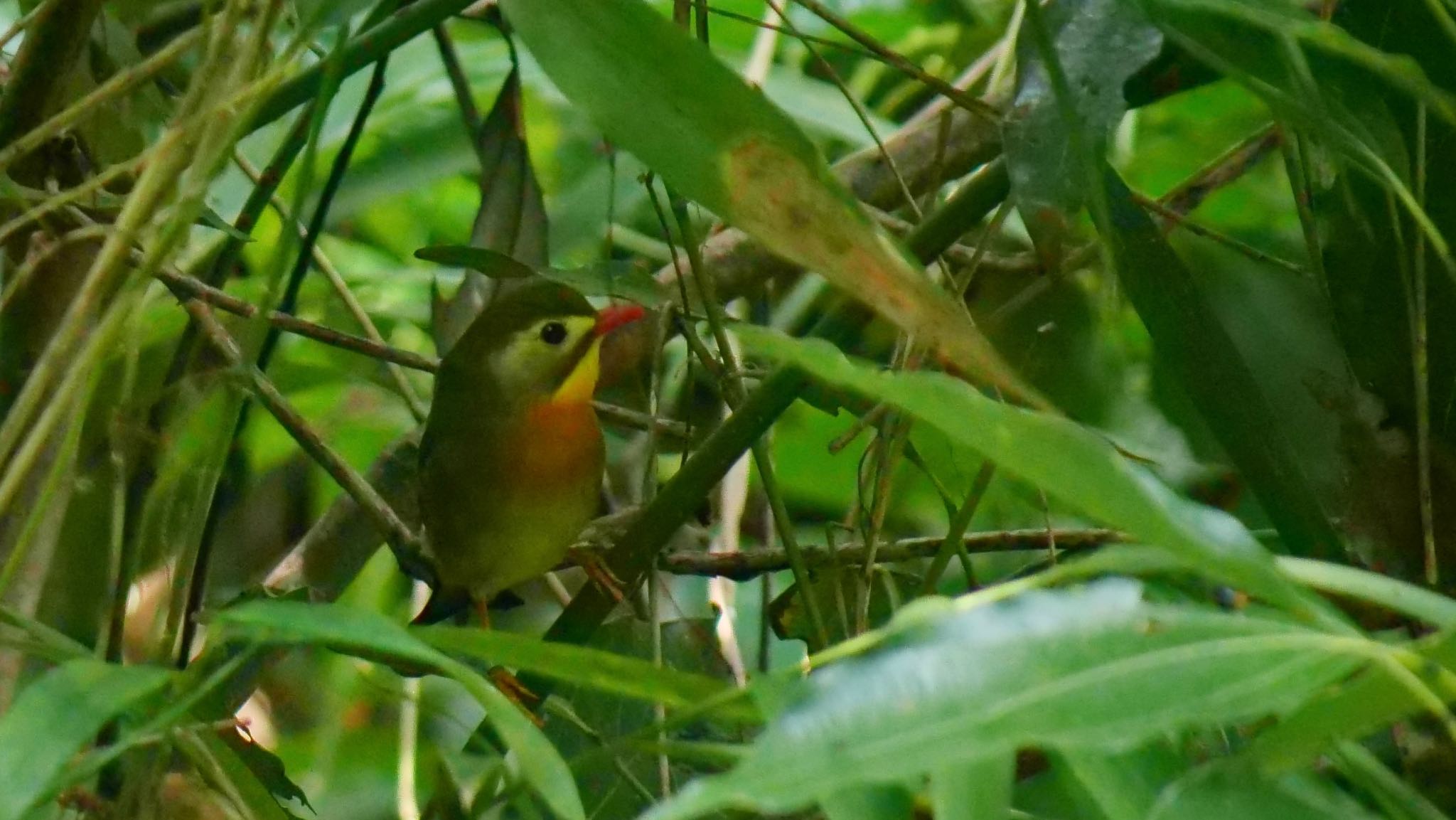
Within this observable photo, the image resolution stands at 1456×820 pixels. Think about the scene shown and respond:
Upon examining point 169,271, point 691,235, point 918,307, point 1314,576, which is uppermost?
point 169,271

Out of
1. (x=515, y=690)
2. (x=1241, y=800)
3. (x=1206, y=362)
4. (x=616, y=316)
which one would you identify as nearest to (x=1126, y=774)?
(x=1241, y=800)

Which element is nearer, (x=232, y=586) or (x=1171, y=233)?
(x=1171, y=233)

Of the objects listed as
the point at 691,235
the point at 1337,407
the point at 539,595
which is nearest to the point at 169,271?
the point at 691,235

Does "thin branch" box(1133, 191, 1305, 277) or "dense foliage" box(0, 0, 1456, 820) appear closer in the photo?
"dense foliage" box(0, 0, 1456, 820)

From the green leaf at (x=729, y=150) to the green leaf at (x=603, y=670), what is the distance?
19 centimetres

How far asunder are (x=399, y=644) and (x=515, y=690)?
87 centimetres

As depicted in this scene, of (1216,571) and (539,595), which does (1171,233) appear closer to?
(1216,571)

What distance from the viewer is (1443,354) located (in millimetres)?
1062

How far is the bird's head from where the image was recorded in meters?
1.83

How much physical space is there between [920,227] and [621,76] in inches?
15.4

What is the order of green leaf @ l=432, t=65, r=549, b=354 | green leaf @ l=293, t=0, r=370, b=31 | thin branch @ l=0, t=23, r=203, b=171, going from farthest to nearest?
green leaf @ l=432, t=65, r=549, b=354
thin branch @ l=0, t=23, r=203, b=171
green leaf @ l=293, t=0, r=370, b=31

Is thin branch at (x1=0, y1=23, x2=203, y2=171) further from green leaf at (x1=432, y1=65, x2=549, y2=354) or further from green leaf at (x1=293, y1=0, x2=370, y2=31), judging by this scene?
green leaf at (x1=432, y1=65, x2=549, y2=354)

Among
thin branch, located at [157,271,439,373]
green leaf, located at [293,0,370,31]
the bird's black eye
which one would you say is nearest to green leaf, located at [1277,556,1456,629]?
green leaf, located at [293,0,370,31]

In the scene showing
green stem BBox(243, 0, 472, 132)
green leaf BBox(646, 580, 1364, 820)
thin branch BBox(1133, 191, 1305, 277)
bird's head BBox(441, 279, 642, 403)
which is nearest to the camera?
green leaf BBox(646, 580, 1364, 820)
